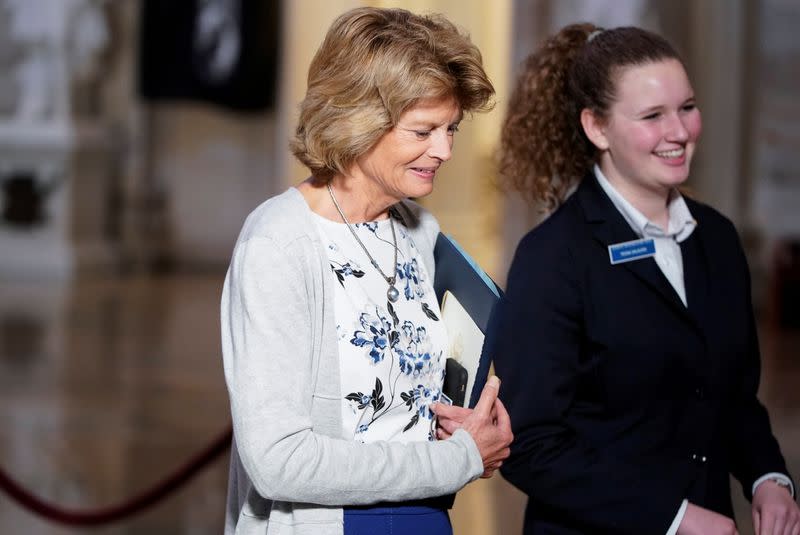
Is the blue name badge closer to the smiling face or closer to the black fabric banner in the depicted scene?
the smiling face

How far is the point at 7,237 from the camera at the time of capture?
1572 cm

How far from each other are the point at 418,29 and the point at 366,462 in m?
0.80

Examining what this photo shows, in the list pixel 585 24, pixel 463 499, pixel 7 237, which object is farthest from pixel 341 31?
pixel 7 237

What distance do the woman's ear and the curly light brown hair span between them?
0.01m

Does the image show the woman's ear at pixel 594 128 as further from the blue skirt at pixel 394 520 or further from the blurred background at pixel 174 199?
the blurred background at pixel 174 199

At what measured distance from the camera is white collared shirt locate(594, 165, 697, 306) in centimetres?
323

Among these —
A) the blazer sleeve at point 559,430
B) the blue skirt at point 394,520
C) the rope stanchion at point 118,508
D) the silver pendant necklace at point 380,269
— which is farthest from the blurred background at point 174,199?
the blue skirt at point 394,520

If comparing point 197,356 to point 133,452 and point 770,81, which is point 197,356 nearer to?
point 133,452

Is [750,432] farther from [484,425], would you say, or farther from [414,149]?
[414,149]

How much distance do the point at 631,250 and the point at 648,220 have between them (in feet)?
0.39

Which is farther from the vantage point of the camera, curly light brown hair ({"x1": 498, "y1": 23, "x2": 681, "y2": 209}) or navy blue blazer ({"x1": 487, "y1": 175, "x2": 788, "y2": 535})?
curly light brown hair ({"x1": 498, "y1": 23, "x2": 681, "y2": 209})

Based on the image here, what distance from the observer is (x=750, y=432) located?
323 centimetres

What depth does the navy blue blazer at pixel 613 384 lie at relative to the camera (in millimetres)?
3018

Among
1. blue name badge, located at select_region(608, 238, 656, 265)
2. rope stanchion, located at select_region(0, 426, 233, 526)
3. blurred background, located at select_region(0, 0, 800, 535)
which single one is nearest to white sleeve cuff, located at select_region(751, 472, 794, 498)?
blue name badge, located at select_region(608, 238, 656, 265)
